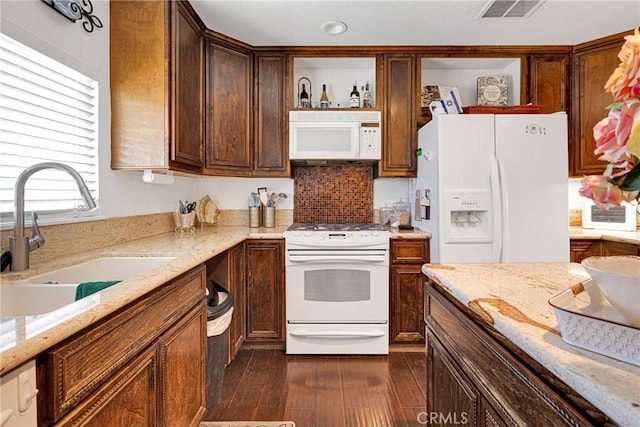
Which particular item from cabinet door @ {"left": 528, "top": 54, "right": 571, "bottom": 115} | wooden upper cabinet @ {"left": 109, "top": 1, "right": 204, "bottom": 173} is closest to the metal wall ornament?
wooden upper cabinet @ {"left": 109, "top": 1, "right": 204, "bottom": 173}

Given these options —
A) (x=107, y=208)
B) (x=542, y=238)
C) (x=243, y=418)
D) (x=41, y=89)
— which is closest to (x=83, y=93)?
(x=41, y=89)

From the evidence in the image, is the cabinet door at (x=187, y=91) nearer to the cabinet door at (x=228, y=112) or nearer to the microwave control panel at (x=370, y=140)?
the cabinet door at (x=228, y=112)

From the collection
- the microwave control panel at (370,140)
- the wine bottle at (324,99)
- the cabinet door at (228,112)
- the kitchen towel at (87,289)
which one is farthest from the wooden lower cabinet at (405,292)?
the kitchen towel at (87,289)

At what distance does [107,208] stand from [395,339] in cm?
208

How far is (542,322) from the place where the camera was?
694 mm

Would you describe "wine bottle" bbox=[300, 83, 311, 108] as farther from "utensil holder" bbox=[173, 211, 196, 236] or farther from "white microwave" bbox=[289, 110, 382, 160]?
"utensil holder" bbox=[173, 211, 196, 236]

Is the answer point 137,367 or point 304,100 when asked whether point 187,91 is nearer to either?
point 304,100

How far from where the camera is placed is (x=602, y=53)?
8.56 feet

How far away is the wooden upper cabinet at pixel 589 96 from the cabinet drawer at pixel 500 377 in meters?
2.38

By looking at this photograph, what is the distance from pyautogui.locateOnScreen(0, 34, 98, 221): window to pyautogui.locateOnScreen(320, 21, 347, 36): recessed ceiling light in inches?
59.7

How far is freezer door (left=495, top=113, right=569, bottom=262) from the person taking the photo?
2271 millimetres

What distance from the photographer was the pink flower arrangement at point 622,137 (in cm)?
45

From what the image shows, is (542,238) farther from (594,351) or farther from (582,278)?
(594,351)

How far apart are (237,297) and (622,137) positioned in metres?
2.27
